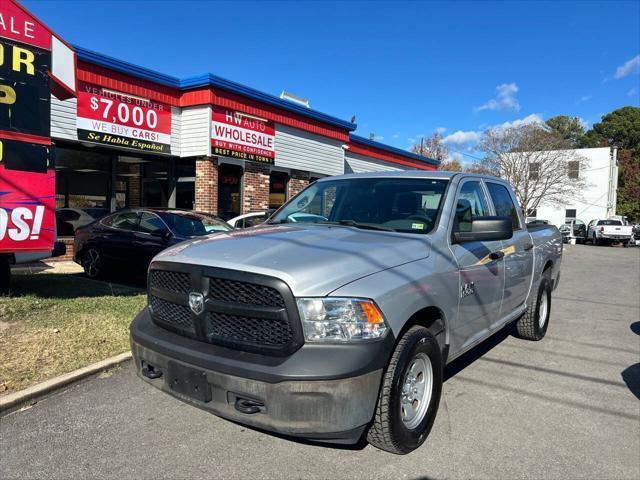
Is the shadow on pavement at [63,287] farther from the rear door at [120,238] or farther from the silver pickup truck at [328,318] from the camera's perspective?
the silver pickup truck at [328,318]

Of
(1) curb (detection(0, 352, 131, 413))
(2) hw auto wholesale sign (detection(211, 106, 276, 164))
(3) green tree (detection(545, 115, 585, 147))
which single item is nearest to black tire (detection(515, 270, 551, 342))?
(1) curb (detection(0, 352, 131, 413))

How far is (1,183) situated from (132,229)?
115 inches

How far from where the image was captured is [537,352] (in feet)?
18.1

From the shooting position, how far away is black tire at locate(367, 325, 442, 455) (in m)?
2.72

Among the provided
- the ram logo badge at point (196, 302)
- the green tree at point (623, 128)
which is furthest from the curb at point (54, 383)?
the green tree at point (623, 128)

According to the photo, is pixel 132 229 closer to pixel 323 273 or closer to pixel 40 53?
pixel 40 53

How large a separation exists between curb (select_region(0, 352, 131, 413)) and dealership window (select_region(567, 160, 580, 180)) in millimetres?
40734

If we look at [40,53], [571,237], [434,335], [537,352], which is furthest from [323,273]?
[571,237]

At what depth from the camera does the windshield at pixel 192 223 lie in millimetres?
8312

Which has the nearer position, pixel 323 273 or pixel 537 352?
pixel 323 273

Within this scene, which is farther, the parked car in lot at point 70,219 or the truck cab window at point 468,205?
the parked car in lot at point 70,219

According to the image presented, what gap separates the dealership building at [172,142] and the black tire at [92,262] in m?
2.80

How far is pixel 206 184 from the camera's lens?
12648mm

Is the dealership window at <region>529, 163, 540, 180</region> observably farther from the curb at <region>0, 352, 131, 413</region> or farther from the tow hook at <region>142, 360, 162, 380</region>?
the tow hook at <region>142, 360, 162, 380</region>
